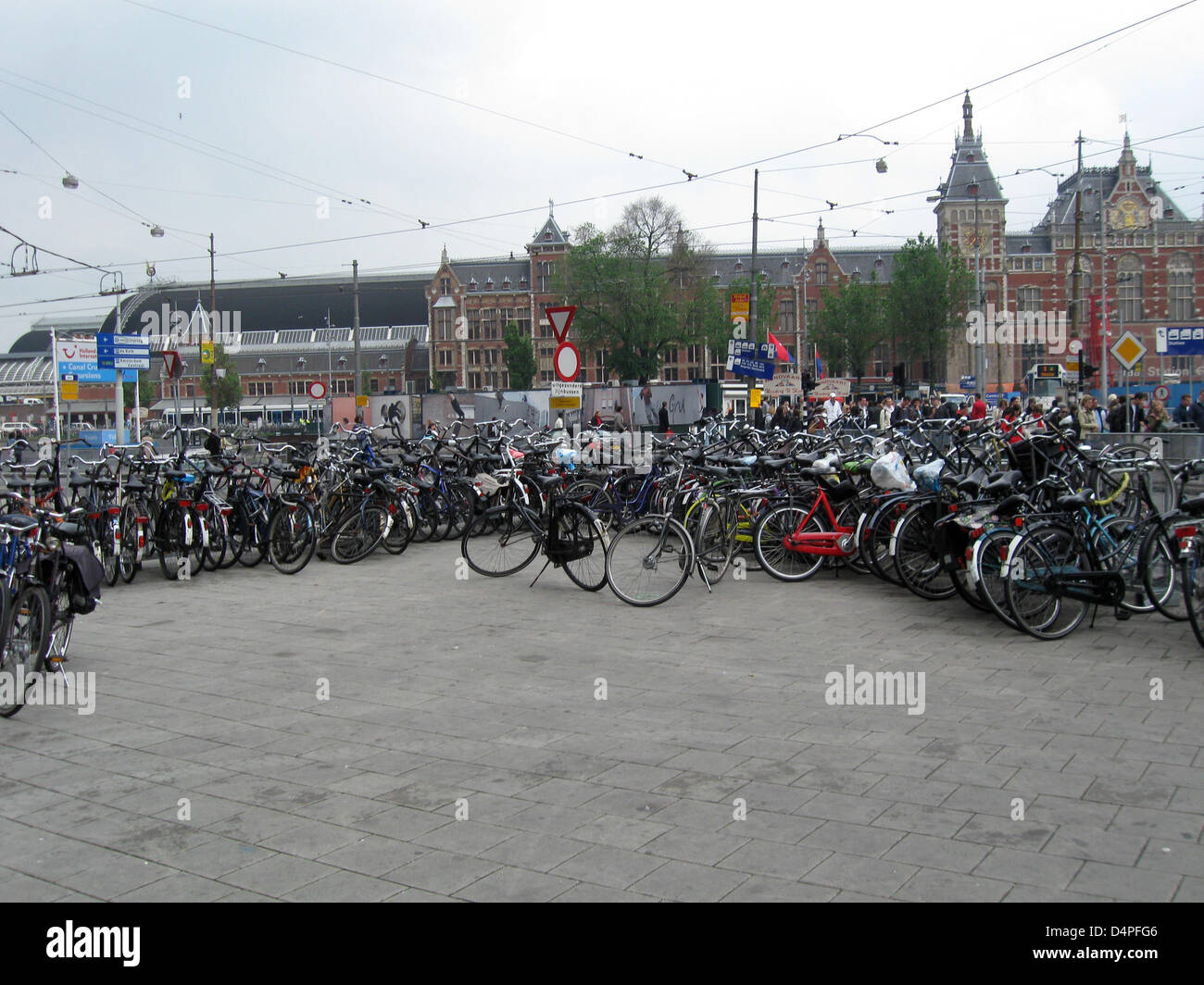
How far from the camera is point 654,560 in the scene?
27.9 ft

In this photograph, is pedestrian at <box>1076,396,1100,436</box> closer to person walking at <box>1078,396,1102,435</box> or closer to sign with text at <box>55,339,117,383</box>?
person walking at <box>1078,396,1102,435</box>

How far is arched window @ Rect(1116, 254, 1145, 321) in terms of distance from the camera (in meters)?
82.9

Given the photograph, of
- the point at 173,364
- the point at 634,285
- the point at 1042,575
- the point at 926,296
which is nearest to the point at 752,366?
the point at 173,364

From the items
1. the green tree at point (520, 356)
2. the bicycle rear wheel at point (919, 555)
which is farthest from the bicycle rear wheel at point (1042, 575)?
the green tree at point (520, 356)

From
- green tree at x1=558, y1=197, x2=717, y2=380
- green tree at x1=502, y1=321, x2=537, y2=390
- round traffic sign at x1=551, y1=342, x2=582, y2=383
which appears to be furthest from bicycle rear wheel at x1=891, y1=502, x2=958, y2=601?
green tree at x1=502, y1=321, x2=537, y2=390

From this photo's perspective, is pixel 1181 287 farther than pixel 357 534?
Yes

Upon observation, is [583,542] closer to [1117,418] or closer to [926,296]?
[1117,418]

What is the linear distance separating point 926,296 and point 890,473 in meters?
65.6

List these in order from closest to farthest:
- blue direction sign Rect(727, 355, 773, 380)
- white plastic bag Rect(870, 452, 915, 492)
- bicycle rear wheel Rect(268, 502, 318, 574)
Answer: white plastic bag Rect(870, 452, 915, 492)
bicycle rear wheel Rect(268, 502, 318, 574)
blue direction sign Rect(727, 355, 773, 380)

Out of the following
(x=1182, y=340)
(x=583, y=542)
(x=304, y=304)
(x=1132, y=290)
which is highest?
(x=304, y=304)

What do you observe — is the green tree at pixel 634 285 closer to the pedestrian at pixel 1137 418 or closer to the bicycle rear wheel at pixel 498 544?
the pedestrian at pixel 1137 418

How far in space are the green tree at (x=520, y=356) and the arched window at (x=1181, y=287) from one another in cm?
5153

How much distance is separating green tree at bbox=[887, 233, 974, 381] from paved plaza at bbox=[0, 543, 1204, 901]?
66.4 meters

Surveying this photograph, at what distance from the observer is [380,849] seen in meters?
3.75
